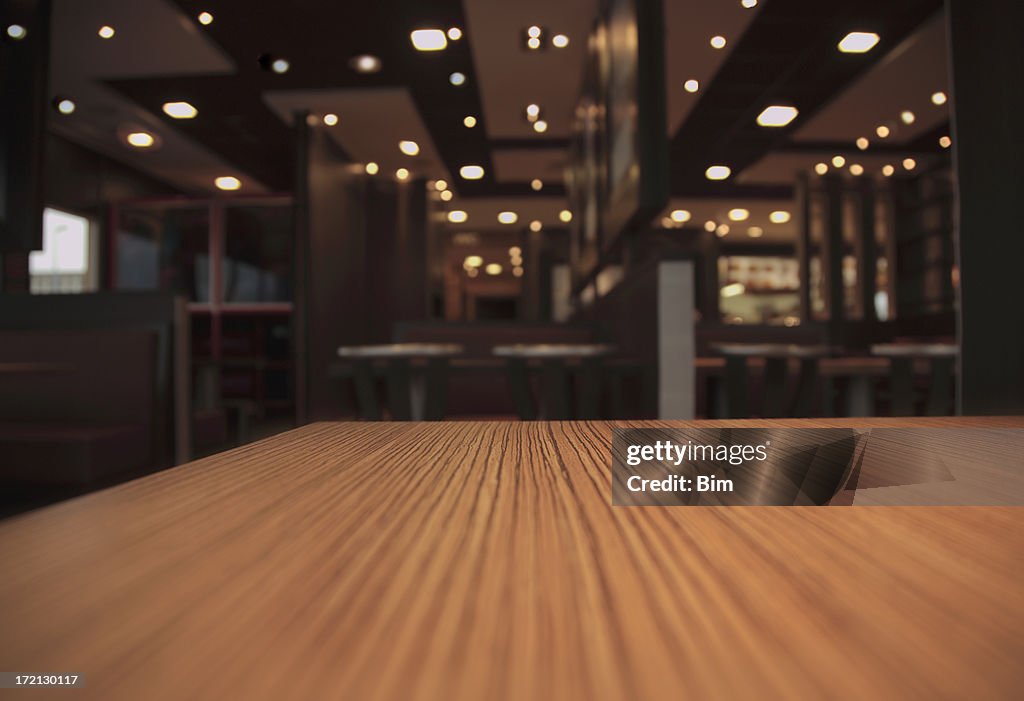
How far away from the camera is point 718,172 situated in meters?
8.03

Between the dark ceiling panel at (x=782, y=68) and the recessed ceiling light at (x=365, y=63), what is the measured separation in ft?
9.48

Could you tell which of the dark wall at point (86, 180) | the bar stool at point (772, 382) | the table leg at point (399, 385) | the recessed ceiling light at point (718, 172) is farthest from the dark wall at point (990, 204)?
the dark wall at point (86, 180)

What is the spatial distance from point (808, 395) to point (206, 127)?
21.1ft

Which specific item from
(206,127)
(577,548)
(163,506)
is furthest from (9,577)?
(206,127)

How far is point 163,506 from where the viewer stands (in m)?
0.30

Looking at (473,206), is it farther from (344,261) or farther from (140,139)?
(140,139)

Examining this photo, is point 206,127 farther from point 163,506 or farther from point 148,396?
point 163,506

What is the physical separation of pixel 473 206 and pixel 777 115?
5113 mm

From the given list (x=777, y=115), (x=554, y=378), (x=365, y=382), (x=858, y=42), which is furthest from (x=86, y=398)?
(x=777, y=115)

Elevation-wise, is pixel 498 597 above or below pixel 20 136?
below

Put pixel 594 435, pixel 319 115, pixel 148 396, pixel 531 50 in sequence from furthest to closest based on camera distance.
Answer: pixel 319 115
pixel 531 50
pixel 148 396
pixel 594 435

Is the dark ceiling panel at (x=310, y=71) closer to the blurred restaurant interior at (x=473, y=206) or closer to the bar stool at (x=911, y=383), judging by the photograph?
the blurred restaurant interior at (x=473, y=206)

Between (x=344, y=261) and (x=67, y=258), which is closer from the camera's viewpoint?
(x=344, y=261)

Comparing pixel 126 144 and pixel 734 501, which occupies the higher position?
pixel 126 144
